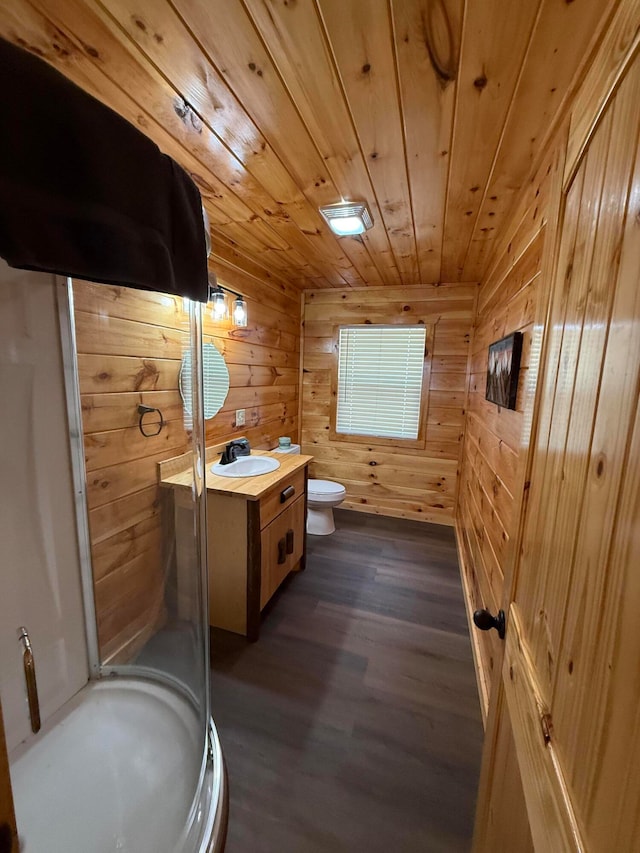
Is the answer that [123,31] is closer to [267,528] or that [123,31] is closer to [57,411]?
[57,411]

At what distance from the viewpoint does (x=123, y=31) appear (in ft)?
3.01

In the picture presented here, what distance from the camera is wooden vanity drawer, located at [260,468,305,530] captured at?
192 centimetres

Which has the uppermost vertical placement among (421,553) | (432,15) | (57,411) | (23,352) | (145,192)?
(432,15)

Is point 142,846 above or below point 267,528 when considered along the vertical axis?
below

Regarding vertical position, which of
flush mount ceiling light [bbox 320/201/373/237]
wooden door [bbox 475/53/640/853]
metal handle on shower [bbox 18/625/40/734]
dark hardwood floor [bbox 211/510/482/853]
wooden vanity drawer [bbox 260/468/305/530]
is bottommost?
dark hardwood floor [bbox 211/510/482/853]

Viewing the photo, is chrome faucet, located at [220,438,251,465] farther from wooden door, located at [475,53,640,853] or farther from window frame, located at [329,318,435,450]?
wooden door, located at [475,53,640,853]

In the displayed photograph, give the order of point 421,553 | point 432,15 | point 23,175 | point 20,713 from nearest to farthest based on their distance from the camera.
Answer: point 23,175 → point 432,15 → point 20,713 → point 421,553

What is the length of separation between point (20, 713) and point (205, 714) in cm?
67

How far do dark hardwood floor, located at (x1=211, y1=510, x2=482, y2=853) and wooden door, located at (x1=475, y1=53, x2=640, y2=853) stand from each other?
0.70 meters

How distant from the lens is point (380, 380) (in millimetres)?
3531

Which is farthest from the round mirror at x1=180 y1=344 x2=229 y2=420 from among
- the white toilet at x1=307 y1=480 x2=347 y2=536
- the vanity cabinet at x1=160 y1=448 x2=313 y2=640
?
the white toilet at x1=307 y1=480 x2=347 y2=536

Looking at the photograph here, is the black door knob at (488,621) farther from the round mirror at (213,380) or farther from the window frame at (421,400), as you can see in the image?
the window frame at (421,400)

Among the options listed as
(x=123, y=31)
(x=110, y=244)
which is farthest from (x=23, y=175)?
(x=123, y=31)

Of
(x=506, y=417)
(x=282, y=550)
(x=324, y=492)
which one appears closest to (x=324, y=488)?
(x=324, y=492)
